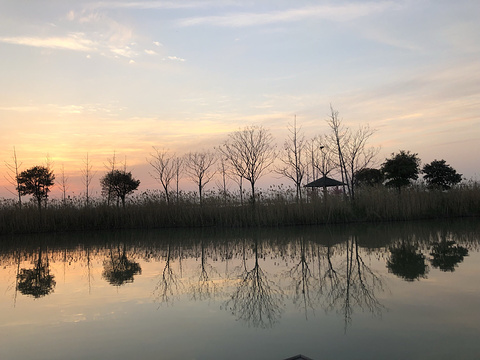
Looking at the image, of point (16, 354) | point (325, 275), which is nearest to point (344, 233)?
point (325, 275)

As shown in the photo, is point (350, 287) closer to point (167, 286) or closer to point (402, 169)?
point (167, 286)

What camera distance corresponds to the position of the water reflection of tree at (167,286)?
191 inches

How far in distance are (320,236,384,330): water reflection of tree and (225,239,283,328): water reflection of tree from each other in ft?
1.88

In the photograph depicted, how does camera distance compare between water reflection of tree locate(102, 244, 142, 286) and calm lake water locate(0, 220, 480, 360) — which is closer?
calm lake water locate(0, 220, 480, 360)

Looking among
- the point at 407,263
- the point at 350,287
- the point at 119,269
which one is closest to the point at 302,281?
the point at 350,287

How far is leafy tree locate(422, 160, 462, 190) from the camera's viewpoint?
1037 inches

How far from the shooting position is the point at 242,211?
14.0 m

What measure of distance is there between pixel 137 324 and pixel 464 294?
3.49 meters

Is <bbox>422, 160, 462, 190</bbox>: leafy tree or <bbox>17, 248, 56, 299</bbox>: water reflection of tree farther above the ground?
<bbox>422, 160, 462, 190</bbox>: leafy tree

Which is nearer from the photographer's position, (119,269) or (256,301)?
(256,301)

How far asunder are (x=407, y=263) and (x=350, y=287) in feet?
6.13

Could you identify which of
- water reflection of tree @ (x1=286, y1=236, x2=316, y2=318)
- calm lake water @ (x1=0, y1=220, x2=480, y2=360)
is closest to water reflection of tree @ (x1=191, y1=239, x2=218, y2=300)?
calm lake water @ (x1=0, y1=220, x2=480, y2=360)

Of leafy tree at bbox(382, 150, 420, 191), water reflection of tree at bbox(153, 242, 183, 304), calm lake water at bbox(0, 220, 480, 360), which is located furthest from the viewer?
leafy tree at bbox(382, 150, 420, 191)

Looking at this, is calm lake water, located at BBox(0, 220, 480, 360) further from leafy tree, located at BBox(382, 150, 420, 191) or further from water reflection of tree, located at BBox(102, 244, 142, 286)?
leafy tree, located at BBox(382, 150, 420, 191)
